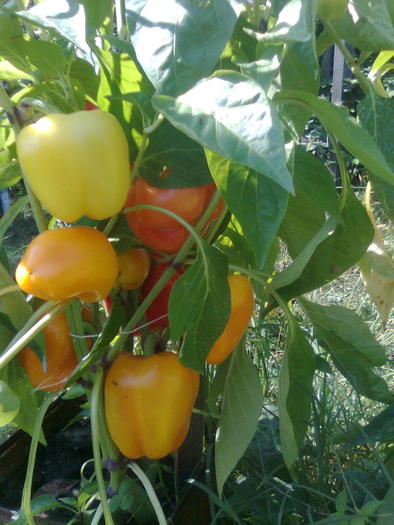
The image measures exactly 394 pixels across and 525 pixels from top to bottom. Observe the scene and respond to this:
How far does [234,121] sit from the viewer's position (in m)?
0.31

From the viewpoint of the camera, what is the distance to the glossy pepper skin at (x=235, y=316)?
0.55 m

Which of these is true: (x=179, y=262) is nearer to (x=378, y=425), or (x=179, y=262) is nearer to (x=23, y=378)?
(x=23, y=378)

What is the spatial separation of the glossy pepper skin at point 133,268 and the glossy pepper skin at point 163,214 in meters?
0.03

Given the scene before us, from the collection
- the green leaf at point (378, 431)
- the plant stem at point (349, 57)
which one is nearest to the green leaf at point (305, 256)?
the plant stem at point (349, 57)

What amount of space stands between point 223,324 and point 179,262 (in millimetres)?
70

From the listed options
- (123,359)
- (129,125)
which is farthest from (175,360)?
(129,125)

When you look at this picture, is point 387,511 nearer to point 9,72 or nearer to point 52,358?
point 52,358

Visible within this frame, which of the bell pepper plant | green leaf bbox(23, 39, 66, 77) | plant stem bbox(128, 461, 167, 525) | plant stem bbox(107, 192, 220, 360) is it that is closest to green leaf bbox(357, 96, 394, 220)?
the bell pepper plant

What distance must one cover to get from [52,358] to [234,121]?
0.32m

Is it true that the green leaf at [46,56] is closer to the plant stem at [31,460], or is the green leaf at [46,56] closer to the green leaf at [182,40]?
the green leaf at [182,40]

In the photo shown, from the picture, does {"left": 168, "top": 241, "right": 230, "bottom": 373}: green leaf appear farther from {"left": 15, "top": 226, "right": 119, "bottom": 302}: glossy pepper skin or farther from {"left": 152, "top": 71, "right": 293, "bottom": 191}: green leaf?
{"left": 152, "top": 71, "right": 293, "bottom": 191}: green leaf

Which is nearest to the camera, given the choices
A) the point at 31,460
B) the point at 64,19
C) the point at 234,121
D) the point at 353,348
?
the point at 234,121

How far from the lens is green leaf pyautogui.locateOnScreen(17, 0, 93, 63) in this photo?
421 millimetres

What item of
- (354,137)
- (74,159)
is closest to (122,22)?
(74,159)
